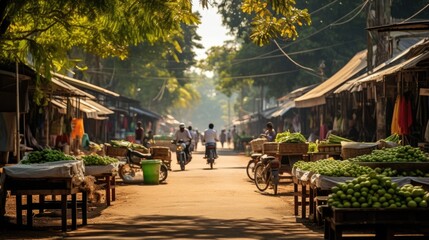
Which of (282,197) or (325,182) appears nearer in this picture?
(325,182)

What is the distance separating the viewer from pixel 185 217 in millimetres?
15109

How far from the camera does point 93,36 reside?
18.6 m

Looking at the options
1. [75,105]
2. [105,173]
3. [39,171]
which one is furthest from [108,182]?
[75,105]

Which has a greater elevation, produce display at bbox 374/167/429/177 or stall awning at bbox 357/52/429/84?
stall awning at bbox 357/52/429/84

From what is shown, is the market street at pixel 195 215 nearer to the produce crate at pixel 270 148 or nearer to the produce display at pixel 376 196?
the produce crate at pixel 270 148

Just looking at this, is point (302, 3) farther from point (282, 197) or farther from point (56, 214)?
point (56, 214)

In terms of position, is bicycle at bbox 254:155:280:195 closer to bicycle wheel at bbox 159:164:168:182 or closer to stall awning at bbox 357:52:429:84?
stall awning at bbox 357:52:429:84

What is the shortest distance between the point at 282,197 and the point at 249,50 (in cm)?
4541

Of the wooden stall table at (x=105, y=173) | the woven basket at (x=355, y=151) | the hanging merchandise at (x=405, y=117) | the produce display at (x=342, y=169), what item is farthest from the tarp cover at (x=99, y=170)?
the hanging merchandise at (x=405, y=117)

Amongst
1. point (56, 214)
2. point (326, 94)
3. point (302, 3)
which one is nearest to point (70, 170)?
point (56, 214)

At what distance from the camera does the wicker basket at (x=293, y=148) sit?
22.7 metres

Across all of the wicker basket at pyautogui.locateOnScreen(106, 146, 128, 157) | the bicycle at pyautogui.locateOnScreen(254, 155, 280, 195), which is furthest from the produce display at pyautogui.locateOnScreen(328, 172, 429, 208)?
the wicker basket at pyautogui.locateOnScreen(106, 146, 128, 157)

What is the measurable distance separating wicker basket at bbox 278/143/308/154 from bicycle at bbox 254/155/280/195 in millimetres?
577

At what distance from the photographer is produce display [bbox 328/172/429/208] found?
966cm
